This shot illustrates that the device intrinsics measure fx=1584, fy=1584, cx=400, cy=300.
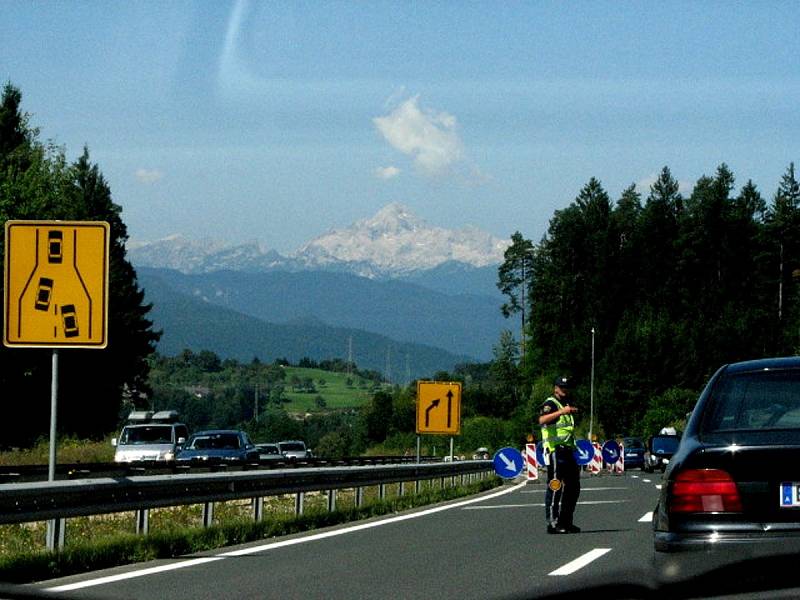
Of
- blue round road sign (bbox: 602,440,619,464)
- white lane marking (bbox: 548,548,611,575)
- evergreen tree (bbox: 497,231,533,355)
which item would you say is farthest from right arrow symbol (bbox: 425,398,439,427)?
evergreen tree (bbox: 497,231,533,355)

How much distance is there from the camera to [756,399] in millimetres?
7711

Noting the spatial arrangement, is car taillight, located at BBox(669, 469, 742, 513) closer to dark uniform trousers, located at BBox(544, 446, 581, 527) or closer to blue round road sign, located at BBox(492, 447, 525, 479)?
dark uniform trousers, located at BBox(544, 446, 581, 527)

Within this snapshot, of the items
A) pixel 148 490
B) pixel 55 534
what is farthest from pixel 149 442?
pixel 55 534

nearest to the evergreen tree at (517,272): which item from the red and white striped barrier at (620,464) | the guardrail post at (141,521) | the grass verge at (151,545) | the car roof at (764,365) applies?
the red and white striped barrier at (620,464)

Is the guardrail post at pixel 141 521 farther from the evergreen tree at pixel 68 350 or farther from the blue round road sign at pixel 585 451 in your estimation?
the evergreen tree at pixel 68 350

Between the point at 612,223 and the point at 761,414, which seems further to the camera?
the point at 612,223

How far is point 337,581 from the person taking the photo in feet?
37.8

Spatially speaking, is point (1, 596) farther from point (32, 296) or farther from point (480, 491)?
point (480, 491)

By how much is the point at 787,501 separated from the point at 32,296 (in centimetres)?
931

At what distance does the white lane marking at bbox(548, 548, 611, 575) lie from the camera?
12352mm

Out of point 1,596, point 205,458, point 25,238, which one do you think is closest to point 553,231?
point 205,458

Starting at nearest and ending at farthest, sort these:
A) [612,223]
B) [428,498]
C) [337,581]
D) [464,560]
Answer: [337,581], [464,560], [428,498], [612,223]

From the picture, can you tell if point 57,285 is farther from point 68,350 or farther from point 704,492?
point 68,350

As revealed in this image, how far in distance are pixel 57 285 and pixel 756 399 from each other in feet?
27.5
